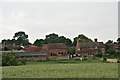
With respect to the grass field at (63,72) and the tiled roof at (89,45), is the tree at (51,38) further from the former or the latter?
the grass field at (63,72)

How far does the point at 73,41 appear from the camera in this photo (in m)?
137

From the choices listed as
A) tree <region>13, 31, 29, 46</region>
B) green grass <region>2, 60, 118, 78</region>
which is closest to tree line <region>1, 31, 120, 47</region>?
tree <region>13, 31, 29, 46</region>

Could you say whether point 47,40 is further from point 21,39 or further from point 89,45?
point 89,45

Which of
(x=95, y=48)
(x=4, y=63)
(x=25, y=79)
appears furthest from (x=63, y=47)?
(x=25, y=79)

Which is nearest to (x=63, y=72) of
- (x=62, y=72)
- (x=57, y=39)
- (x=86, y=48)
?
(x=62, y=72)

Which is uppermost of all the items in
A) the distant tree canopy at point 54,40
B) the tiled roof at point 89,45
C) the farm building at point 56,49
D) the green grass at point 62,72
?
the distant tree canopy at point 54,40

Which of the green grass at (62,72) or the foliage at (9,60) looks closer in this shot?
the green grass at (62,72)

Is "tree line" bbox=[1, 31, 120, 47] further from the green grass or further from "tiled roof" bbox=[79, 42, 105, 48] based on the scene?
the green grass

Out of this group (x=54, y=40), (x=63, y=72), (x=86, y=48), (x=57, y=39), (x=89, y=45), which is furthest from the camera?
(x=57, y=39)

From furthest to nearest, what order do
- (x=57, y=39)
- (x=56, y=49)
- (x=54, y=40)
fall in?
(x=57, y=39), (x=54, y=40), (x=56, y=49)

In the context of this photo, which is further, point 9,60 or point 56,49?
point 56,49

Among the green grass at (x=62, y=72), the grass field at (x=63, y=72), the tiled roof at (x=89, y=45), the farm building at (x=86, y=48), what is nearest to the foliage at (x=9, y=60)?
the green grass at (x=62, y=72)

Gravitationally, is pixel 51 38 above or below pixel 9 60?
above

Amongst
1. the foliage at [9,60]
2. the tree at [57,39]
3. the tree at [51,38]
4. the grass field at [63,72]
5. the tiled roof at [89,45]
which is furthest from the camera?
the tree at [57,39]
